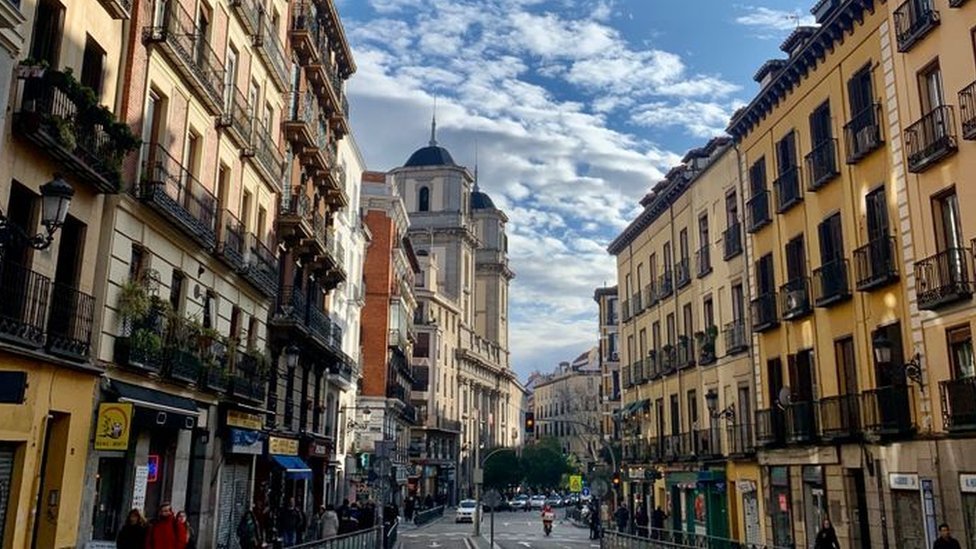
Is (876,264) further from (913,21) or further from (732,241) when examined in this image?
(732,241)

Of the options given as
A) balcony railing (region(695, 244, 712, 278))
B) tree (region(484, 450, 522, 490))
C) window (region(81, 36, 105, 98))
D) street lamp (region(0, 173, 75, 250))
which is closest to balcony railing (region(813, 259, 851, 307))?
balcony railing (region(695, 244, 712, 278))

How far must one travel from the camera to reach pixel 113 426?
14.6 m

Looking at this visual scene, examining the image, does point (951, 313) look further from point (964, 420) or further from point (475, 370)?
point (475, 370)

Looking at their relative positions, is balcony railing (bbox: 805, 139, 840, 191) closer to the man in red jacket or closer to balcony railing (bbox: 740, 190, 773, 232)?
balcony railing (bbox: 740, 190, 773, 232)

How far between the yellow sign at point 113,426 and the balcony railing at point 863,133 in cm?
1767

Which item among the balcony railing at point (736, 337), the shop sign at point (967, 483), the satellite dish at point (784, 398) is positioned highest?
the balcony railing at point (736, 337)

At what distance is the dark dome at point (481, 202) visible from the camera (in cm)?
12489

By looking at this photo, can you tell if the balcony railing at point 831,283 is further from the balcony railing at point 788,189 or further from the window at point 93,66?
the window at point 93,66

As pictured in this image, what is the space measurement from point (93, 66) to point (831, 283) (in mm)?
18408

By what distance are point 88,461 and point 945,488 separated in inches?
657

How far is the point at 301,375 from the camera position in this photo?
104 ft

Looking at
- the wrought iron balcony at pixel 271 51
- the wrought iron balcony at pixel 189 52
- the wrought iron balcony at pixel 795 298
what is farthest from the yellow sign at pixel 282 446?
the wrought iron balcony at pixel 795 298

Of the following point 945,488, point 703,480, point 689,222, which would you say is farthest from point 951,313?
point 689,222

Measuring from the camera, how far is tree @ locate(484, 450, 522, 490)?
95.8m
